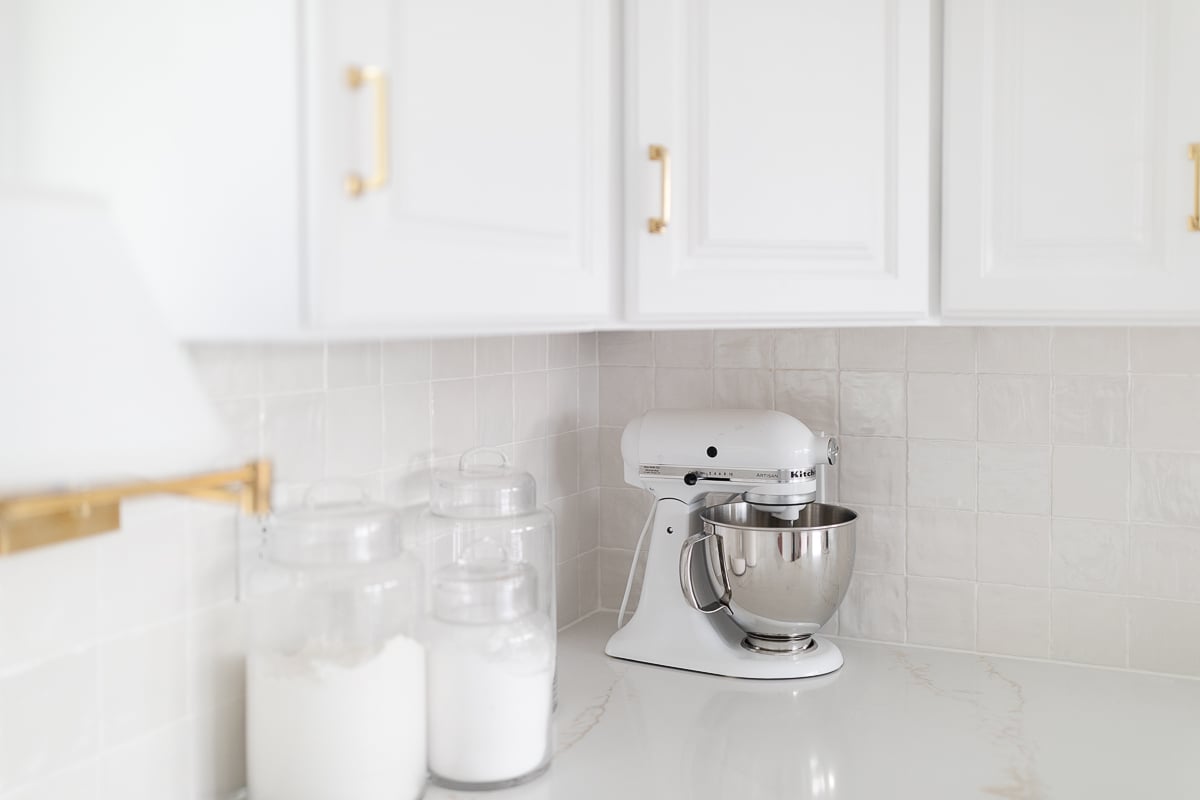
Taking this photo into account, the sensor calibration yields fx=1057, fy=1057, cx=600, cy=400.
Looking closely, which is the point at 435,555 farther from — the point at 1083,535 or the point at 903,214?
the point at 1083,535

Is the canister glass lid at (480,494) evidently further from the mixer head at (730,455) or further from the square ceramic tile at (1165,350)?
the square ceramic tile at (1165,350)

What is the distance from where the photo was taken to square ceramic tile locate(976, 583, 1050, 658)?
5.57 feet

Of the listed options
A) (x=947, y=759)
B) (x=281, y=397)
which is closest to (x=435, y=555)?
(x=281, y=397)

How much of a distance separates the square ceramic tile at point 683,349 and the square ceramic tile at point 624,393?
4 centimetres

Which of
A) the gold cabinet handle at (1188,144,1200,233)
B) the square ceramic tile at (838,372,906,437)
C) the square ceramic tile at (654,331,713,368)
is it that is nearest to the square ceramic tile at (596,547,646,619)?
the square ceramic tile at (654,331,713,368)

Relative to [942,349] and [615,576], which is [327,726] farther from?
[942,349]

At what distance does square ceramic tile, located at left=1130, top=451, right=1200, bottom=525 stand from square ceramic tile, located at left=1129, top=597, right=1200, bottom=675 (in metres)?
0.13

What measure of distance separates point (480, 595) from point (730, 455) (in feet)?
1.76

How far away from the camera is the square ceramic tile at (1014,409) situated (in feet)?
5.49

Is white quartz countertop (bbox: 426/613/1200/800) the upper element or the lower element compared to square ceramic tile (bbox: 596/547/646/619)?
lower

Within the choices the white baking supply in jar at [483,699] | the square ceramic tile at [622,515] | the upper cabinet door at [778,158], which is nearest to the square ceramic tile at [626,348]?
the square ceramic tile at [622,515]

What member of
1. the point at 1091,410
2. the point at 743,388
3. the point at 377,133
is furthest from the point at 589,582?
the point at 377,133

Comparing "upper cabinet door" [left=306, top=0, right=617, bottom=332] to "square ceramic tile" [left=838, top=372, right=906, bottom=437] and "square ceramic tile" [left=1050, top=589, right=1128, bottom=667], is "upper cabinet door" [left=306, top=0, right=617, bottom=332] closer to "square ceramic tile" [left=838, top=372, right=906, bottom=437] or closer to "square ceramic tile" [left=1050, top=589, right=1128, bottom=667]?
"square ceramic tile" [left=838, top=372, right=906, bottom=437]

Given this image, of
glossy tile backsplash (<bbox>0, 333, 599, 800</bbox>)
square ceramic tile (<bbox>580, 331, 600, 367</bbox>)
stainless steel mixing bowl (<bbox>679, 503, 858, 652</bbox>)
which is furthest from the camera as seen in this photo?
square ceramic tile (<bbox>580, 331, 600, 367</bbox>)
